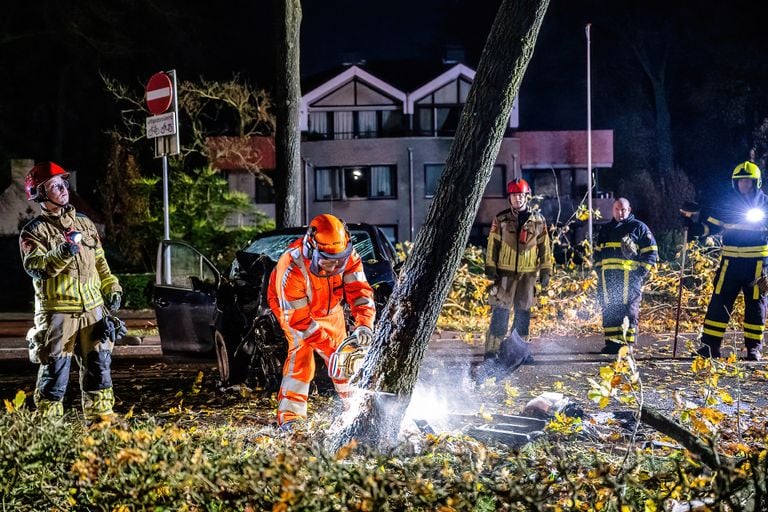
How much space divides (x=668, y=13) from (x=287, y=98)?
111 ft

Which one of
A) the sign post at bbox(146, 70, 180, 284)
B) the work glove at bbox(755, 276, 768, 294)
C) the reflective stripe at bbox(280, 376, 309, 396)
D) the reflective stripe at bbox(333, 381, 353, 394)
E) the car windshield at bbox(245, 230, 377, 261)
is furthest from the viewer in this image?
the sign post at bbox(146, 70, 180, 284)

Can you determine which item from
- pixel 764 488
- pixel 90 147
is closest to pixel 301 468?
pixel 764 488

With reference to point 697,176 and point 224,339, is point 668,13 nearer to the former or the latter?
point 697,176

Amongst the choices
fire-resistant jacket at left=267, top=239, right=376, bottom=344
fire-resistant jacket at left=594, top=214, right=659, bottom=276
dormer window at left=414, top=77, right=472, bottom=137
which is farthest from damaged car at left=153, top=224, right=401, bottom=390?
dormer window at left=414, top=77, right=472, bottom=137

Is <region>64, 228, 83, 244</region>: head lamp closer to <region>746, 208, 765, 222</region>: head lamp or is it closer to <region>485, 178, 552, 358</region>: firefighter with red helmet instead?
<region>485, 178, 552, 358</region>: firefighter with red helmet

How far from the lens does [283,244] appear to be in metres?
7.96

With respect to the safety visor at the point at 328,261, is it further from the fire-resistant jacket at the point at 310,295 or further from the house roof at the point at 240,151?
the house roof at the point at 240,151

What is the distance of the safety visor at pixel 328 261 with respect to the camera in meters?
5.16

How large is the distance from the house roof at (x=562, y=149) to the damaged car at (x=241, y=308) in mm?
26427

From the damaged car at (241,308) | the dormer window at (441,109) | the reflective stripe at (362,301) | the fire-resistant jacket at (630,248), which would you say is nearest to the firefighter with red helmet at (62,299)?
the damaged car at (241,308)

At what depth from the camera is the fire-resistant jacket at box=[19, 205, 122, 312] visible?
5.34 m

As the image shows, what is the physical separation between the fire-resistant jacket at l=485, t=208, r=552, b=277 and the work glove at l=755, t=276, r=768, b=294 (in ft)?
7.08

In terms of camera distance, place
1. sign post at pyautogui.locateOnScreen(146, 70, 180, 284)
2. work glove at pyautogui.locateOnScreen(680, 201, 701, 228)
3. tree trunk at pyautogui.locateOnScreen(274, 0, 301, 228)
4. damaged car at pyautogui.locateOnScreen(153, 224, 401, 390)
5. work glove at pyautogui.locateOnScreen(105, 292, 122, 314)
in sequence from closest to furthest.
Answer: work glove at pyautogui.locateOnScreen(105, 292, 122, 314)
damaged car at pyautogui.locateOnScreen(153, 224, 401, 390)
work glove at pyautogui.locateOnScreen(680, 201, 701, 228)
sign post at pyautogui.locateOnScreen(146, 70, 180, 284)
tree trunk at pyautogui.locateOnScreen(274, 0, 301, 228)

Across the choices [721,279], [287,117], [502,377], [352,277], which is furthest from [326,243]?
[287,117]
